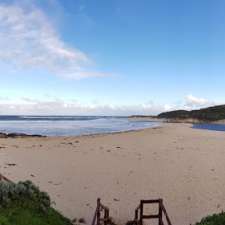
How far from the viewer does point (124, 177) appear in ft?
60.7

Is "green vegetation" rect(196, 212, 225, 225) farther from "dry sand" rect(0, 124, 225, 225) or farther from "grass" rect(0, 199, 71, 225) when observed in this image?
"grass" rect(0, 199, 71, 225)

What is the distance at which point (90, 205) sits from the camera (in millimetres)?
13914

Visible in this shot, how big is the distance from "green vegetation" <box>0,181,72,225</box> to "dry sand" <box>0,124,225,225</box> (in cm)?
224

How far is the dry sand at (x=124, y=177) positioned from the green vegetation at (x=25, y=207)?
7.34 ft

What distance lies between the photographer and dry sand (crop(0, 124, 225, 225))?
13.8m

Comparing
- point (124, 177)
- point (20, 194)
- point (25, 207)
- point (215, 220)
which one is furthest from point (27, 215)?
point (124, 177)

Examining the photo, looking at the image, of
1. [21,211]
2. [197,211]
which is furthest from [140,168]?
[21,211]

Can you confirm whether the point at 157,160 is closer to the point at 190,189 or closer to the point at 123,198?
the point at 190,189

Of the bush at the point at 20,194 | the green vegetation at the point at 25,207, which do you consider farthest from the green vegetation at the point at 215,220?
the bush at the point at 20,194

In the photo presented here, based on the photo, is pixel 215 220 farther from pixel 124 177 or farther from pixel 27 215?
pixel 124 177

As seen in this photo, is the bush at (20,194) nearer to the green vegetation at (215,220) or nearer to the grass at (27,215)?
the grass at (27,215)

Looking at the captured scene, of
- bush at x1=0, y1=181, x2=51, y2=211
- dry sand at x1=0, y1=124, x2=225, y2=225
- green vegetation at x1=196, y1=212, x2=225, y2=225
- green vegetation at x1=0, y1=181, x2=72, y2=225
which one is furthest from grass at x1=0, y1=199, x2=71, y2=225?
green vegetation at x1=196, y1=212, x2=225, y2=225

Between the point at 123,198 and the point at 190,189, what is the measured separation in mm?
3415

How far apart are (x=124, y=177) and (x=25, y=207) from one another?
8.88 m
